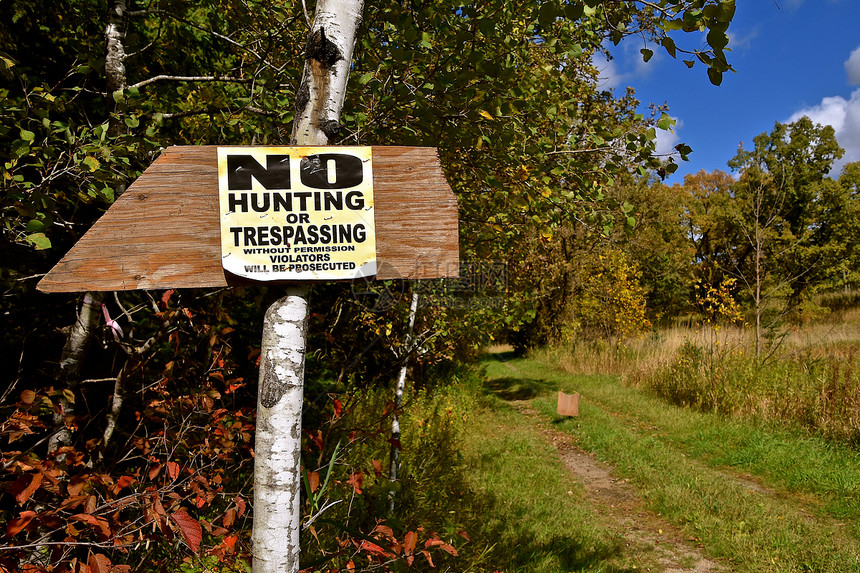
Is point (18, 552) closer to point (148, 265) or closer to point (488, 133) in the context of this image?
point (148, 265)

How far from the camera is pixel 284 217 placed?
1.34 meters

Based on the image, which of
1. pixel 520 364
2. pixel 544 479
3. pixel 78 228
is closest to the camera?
pixel 78 228

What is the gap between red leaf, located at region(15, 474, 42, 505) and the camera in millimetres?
1618

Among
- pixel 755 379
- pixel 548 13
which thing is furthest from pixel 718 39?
pixel 755 379

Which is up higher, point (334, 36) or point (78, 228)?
point (334, 36)

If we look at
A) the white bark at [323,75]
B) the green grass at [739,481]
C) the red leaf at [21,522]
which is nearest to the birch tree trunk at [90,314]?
the red leaf at [21,522]

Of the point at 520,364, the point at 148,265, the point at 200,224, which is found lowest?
the point at 520,364

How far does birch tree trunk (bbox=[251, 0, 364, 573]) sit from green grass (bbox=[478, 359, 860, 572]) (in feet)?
16.2

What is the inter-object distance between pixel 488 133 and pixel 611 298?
47.2ft

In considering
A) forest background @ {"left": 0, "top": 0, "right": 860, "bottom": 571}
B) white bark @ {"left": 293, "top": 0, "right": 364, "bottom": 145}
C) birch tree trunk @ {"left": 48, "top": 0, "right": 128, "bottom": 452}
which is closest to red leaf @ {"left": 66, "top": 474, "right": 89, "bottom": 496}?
forest background @ {"left": 0, "top": 0, "right": 860, "bottom": 571}

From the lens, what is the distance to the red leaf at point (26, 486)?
1.62 m

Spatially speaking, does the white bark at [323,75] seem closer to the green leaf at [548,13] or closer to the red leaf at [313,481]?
the green leaf at [548,13]

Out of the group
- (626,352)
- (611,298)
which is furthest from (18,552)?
(611,298)

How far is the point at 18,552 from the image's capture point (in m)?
1.81
